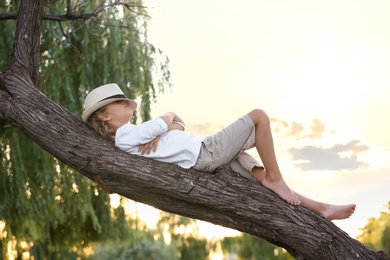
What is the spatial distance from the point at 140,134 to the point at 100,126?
0.37 metres

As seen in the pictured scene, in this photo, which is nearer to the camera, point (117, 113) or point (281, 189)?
point (281, 189)

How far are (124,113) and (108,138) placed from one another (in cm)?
24

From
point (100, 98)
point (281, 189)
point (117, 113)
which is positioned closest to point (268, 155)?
point (281, 189)

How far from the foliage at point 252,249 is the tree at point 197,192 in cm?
1337

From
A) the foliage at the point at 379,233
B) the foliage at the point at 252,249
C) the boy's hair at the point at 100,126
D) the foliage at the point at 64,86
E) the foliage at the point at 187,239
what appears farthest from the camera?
the foliage at the point at 187,239

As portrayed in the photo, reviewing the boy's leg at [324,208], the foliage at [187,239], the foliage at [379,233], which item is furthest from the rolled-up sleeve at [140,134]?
the foliage at [187,239]

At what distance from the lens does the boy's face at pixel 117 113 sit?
4164 mm

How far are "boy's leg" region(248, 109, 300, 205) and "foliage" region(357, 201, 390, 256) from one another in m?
9.94

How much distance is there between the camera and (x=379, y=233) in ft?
44.7

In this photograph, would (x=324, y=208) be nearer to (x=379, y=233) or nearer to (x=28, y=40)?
(x=28, y=40)

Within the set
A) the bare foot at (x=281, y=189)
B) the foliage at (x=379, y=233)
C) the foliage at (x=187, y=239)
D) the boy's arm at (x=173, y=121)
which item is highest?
the foliage at (x=187, y=239)

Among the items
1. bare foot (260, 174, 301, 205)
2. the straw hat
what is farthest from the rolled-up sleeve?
bare foot (260, 174, 301, 205)

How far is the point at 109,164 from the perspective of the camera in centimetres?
385

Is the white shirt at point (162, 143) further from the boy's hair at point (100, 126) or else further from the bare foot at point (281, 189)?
the bare foot at point (281, 189)
